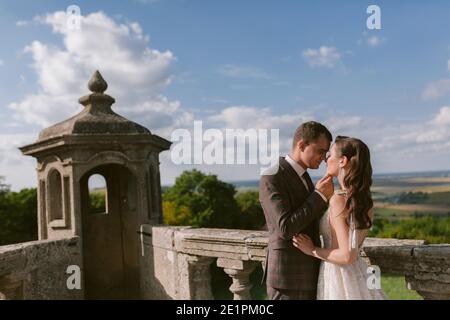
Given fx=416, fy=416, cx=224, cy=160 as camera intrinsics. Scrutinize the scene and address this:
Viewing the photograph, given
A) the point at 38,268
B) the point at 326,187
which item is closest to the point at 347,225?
the point at 326,187

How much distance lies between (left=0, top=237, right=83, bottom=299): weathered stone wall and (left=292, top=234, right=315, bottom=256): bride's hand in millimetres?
4294

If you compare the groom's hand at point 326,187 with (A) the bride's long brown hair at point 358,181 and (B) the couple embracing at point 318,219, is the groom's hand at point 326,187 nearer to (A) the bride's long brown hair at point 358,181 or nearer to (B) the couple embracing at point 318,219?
(B) the couple embracing at point 318,219

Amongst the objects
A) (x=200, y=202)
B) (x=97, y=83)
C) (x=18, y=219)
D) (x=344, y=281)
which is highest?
(x=97, y=83)

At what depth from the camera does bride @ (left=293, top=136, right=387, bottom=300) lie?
2457 millimetres

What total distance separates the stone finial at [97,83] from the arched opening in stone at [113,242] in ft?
5.38

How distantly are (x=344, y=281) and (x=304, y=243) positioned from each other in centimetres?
33

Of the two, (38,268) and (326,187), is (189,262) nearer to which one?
(38,268)

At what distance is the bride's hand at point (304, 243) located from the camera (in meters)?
2.60

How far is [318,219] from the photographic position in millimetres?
2723

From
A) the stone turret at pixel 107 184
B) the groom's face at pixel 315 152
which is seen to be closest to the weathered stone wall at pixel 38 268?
the stone turret at pixel 107 184

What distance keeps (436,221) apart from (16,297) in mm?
26544

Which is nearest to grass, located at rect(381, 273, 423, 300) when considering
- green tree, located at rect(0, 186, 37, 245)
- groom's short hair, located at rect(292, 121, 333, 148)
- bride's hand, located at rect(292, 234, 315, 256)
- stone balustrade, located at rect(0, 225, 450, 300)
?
green tree, located at rect(0, 186, 37, 245)

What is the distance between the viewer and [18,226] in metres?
19.3
